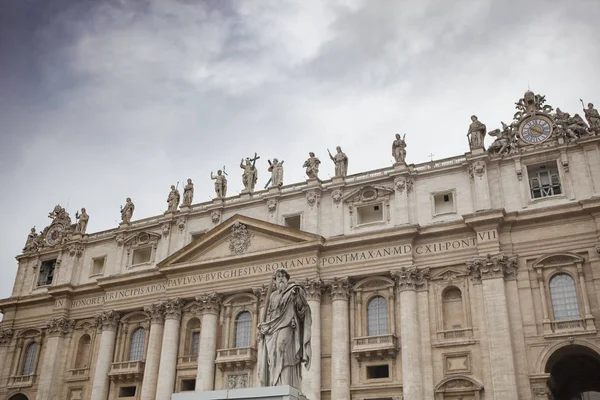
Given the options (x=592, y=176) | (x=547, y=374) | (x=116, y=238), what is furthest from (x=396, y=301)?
(x=116, y=238)

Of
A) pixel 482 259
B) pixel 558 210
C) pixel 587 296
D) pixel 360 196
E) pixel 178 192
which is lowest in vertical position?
pixel 587 296

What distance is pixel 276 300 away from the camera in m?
15.6

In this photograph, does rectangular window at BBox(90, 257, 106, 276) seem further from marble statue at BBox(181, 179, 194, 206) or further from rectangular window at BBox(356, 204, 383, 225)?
rectangular window at BBox(356, 204, 383, 225)

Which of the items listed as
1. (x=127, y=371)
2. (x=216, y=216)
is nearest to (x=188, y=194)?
(x=216, y=216)

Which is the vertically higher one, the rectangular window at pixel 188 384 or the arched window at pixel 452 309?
the arched window at pixel 452 309

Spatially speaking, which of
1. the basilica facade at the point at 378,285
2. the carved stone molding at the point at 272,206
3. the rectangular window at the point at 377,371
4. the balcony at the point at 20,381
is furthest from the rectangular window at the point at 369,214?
the balcony at the point at 20,381

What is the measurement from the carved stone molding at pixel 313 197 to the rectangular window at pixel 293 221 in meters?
1.07

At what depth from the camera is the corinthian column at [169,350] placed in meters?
35.5

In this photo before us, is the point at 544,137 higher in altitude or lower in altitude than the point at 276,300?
higher

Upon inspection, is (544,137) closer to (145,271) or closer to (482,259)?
(482,259)

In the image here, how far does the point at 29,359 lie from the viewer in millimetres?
43000

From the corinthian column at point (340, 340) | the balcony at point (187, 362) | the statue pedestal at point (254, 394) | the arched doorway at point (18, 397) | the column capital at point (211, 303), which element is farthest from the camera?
the arched doorway at point (18, 397)

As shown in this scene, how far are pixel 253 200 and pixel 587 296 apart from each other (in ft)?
63.2

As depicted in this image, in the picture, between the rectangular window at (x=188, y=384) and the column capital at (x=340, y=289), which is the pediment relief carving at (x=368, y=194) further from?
the rectangular window at (x=188, y=384)
